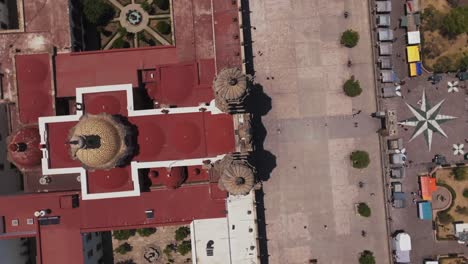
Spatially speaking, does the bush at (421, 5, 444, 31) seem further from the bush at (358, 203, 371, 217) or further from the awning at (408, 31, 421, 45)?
the bush at (358, 203, 371, 217)

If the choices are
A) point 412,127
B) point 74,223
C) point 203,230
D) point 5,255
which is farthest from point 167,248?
point 412,127

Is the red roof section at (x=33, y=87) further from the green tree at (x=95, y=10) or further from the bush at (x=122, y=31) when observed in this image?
the bush at (x=122, y=31)

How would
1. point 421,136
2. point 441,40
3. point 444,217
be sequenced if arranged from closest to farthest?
point 444,217 → point 421,136 → point 441,40

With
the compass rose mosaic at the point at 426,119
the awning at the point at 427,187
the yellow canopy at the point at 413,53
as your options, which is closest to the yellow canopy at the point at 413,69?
the yellow canopy at the point at 413,53

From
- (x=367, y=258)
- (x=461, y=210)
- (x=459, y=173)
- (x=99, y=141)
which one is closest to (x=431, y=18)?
(x=459, y=173)

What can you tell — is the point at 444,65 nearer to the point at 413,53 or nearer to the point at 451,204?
the point at 413,53

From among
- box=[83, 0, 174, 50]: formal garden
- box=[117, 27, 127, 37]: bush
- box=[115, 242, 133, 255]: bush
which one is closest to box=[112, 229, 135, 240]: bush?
box=[115, 242, 133, 255]: bush
